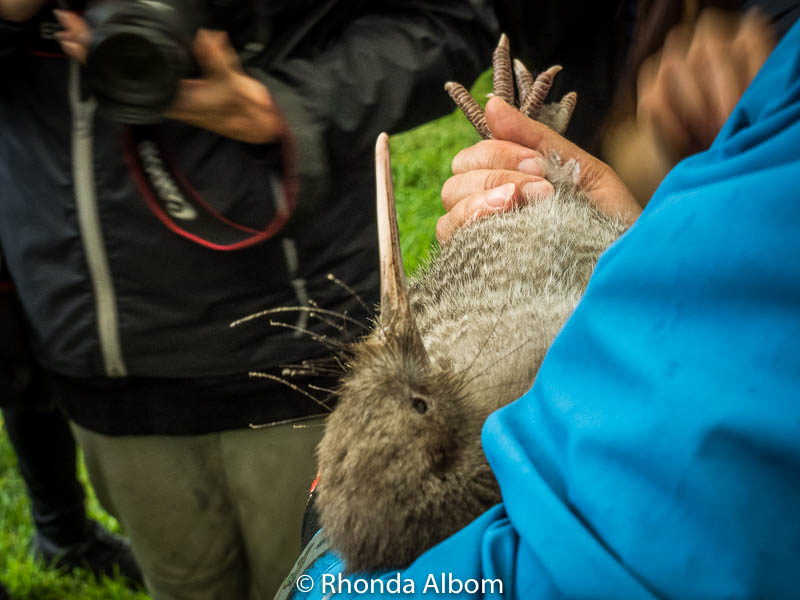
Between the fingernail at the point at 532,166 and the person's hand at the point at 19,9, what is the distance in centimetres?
112

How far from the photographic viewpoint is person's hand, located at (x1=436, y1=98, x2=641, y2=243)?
1271 millimetres

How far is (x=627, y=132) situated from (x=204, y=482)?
161 cm

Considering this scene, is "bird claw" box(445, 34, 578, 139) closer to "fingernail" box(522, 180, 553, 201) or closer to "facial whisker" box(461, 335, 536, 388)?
"fingernail" box(522, 180, 553, 201)

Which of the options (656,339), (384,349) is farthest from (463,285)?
(656,339)

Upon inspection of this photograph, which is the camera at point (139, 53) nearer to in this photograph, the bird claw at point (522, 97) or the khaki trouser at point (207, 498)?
the bird claw at point (522, 97)

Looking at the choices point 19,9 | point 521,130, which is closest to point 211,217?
point 19,9

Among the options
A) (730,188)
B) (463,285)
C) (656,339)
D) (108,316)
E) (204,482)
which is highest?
(730,188)

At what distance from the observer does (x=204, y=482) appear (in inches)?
81.0

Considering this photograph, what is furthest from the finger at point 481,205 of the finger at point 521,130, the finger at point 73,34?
the finger at point 73,34

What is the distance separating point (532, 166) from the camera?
128 cm

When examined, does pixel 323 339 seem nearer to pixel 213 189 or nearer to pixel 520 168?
pixel 520 168

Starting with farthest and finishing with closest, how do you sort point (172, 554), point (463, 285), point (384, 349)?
point (172, 554)
point (463, 285)
point (384, 349)

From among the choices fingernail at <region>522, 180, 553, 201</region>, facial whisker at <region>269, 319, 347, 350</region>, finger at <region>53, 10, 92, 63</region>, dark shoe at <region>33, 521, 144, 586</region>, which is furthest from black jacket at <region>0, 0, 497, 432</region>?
dark shoe at <region>33, 521, 144, 586</region>

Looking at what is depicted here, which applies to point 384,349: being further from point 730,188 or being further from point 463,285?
point 730,188
